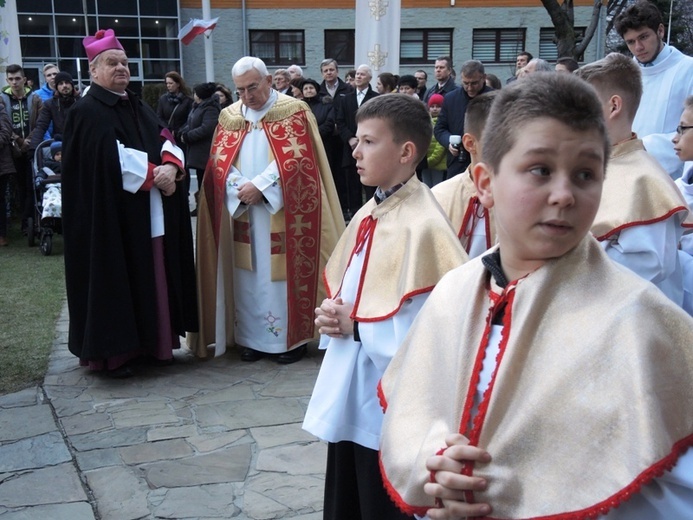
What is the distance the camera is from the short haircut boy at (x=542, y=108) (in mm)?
1498

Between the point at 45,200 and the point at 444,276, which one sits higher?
the point at 444,276

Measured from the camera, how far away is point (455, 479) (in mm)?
1437

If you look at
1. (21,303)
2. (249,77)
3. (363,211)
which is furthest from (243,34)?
(363,211)

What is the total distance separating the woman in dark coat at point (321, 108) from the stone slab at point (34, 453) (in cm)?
708

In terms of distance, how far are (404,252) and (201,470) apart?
186 centimetres

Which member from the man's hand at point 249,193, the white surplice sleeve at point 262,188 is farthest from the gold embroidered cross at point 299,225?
the man's hand at point 249,193

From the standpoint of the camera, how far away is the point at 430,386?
1.66m

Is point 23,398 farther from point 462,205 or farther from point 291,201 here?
point 462,205

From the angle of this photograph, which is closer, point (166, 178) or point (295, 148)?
point (166, 178)

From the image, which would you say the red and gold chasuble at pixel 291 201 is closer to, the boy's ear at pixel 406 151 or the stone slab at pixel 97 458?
the stone slab at pixel 97 458

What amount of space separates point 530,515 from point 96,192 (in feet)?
13.5

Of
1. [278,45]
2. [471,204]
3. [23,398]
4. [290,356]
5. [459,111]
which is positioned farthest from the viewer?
[278,45]

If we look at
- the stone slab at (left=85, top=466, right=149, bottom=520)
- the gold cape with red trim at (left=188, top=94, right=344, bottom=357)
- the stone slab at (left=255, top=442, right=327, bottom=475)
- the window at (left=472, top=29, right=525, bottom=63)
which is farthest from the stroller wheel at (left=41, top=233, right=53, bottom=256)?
the window at (left=472, top=29, right=525, bottom=63)


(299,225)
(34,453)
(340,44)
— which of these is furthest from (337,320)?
(340,44)
